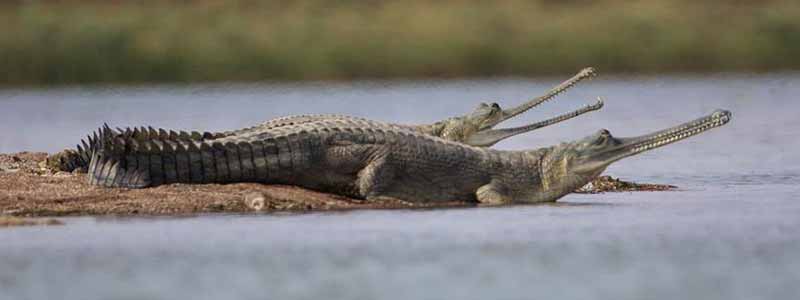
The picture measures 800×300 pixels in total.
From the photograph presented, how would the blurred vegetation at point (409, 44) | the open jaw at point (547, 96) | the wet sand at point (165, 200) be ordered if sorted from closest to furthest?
the wet sand at point (165, 200), the open jaw at point (547, 96), the blurred vegetation at point (409, 44)

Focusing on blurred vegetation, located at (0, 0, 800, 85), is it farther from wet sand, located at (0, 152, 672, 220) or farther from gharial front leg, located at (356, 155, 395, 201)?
wet sand, located at (0, 152, 672, 220)

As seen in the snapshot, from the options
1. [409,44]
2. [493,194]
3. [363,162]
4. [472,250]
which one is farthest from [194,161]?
[409,44]

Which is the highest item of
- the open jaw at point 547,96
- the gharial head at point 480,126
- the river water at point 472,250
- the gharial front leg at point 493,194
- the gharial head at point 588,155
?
the open jaw at point 547,96

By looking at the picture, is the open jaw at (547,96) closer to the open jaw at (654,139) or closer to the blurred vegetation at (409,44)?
the open jaw at (654,139)

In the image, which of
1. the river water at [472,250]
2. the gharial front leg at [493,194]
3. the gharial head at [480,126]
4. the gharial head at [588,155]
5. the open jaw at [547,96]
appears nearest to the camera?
the river water at [472,250]

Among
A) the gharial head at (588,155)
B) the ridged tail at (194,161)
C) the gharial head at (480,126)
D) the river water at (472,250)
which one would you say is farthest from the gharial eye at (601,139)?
the ridged tail at (194,161)

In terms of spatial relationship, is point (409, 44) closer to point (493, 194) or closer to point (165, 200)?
point (493, 194)
